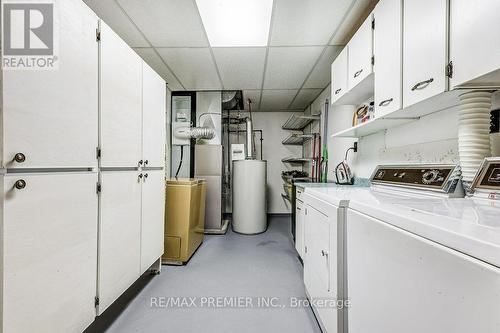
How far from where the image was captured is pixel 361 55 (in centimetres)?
159

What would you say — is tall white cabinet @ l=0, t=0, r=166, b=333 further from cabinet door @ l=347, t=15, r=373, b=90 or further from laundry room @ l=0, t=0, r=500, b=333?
cabinet door @ l=347, t=15, r=373, b=90

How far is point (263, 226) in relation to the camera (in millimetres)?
3496

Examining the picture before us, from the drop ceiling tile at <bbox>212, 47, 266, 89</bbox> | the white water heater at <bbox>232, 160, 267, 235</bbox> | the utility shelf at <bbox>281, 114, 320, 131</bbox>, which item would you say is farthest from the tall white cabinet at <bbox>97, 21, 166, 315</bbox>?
the utility shelf at <bbox>281, 114, 320, 131</bbox>

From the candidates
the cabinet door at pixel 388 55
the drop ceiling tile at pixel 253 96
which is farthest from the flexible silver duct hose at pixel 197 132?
the cabinet door at pixel 388 55

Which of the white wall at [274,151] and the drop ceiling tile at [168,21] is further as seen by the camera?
the white wall at [274,151]

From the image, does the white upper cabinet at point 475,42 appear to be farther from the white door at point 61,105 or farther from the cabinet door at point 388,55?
the white door at point 61,105

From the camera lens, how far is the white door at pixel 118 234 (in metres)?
1.26

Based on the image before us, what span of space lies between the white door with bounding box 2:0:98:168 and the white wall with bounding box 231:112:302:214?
3.58 m

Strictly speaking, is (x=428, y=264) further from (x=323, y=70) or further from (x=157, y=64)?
(x=157, y=64)

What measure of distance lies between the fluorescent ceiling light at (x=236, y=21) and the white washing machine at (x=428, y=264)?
1647mm

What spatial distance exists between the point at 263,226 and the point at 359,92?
7.96 ft

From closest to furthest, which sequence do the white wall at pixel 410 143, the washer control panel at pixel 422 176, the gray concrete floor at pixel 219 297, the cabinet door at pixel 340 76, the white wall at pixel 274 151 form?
the washer control panel at pixel 422 176 → the white wall at pixel 410 143 → the gray concrete floor at pixel 219 297 → the cabinet door at pixel 340 76 → the white wall at pixel 274 151

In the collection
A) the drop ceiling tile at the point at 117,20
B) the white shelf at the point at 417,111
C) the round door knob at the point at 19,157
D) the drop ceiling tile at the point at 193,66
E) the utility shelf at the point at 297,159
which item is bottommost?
the round door knob at the point at 19,157

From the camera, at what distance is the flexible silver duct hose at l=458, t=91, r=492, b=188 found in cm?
94
